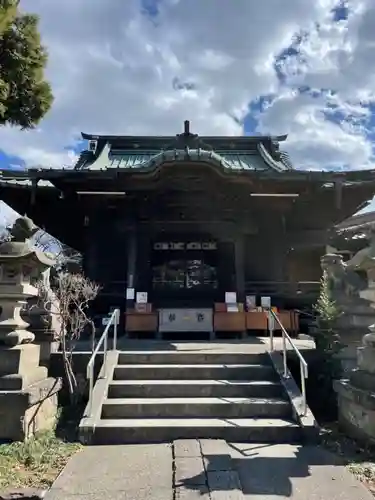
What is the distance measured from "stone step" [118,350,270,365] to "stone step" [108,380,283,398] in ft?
2.31

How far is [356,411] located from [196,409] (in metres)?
2.00

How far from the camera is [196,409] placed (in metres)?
5.20

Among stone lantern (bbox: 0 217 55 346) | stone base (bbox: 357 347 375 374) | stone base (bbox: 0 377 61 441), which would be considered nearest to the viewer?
stone base (bbox: 0 377 61 441)

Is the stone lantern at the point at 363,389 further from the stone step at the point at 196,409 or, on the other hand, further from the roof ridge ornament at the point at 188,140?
the roof ridge ornament at the point at 188,140

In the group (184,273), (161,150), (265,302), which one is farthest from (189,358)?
(161,150)

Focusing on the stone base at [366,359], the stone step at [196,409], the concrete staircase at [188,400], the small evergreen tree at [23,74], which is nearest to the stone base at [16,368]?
the concrete staircase at [188,400]

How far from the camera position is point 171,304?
10.4 m

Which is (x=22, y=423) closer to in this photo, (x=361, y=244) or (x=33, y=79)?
(x=33, y=79)

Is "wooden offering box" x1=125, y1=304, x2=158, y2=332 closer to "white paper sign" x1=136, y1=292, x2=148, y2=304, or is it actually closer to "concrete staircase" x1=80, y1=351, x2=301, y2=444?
"white paper sign" x1=136, y1=292, x2=148, y2=304

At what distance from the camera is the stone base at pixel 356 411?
4.39 m

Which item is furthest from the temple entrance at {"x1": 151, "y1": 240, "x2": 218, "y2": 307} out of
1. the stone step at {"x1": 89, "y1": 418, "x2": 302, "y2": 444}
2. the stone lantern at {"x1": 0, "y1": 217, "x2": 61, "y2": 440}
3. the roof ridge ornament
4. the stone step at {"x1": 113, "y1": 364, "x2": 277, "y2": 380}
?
the stone step at {"x1": 89, "y1": 418, "x2": 302, "y2": 444}

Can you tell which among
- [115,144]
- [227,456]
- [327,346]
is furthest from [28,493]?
[115,144]

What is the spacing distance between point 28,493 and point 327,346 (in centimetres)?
471

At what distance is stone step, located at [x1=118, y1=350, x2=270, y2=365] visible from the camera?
6324mm
